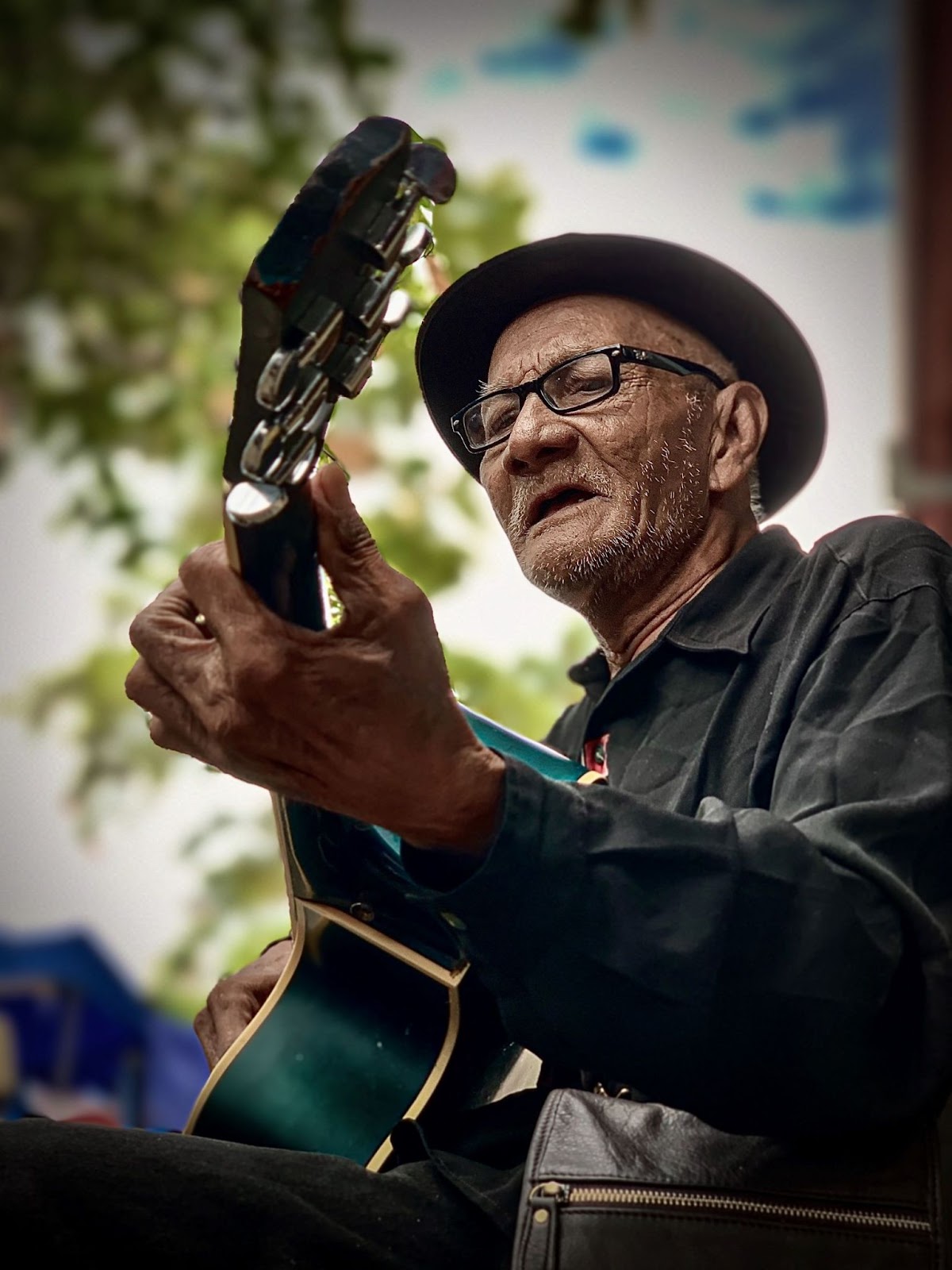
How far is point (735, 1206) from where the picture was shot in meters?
1.22

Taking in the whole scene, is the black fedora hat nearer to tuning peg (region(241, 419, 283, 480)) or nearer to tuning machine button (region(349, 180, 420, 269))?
tuning machine button (region(349, 180, 420, 269))

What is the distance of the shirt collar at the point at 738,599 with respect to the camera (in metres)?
1.73

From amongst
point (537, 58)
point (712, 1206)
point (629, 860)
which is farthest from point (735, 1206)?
point (537, 58)

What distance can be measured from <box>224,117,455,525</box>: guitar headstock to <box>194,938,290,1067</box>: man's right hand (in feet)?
3.15

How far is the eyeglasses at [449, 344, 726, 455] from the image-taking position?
2.08 m

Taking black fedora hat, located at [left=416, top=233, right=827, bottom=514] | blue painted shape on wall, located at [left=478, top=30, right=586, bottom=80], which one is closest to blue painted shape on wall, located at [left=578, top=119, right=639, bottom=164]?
blue painted shape on wall, located at [left=478, top=30, right=586, bottom=80]

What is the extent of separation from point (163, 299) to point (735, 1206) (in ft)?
13.8

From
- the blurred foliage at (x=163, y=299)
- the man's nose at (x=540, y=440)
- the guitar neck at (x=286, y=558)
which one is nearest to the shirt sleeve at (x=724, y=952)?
the guitar neck at (x=286, y=558)

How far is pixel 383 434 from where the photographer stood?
4.44 metres

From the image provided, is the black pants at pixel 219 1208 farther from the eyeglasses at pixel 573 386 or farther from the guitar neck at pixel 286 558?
the eyeglasses at pixel 573 386

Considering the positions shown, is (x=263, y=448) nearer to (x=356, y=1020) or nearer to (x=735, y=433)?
(x=356, y=1020)

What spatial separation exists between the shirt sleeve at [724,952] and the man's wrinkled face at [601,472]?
0.78 m

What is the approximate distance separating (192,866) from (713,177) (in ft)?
11.2

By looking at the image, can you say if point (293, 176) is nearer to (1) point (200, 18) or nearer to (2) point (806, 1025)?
(1) point (200, 18)
